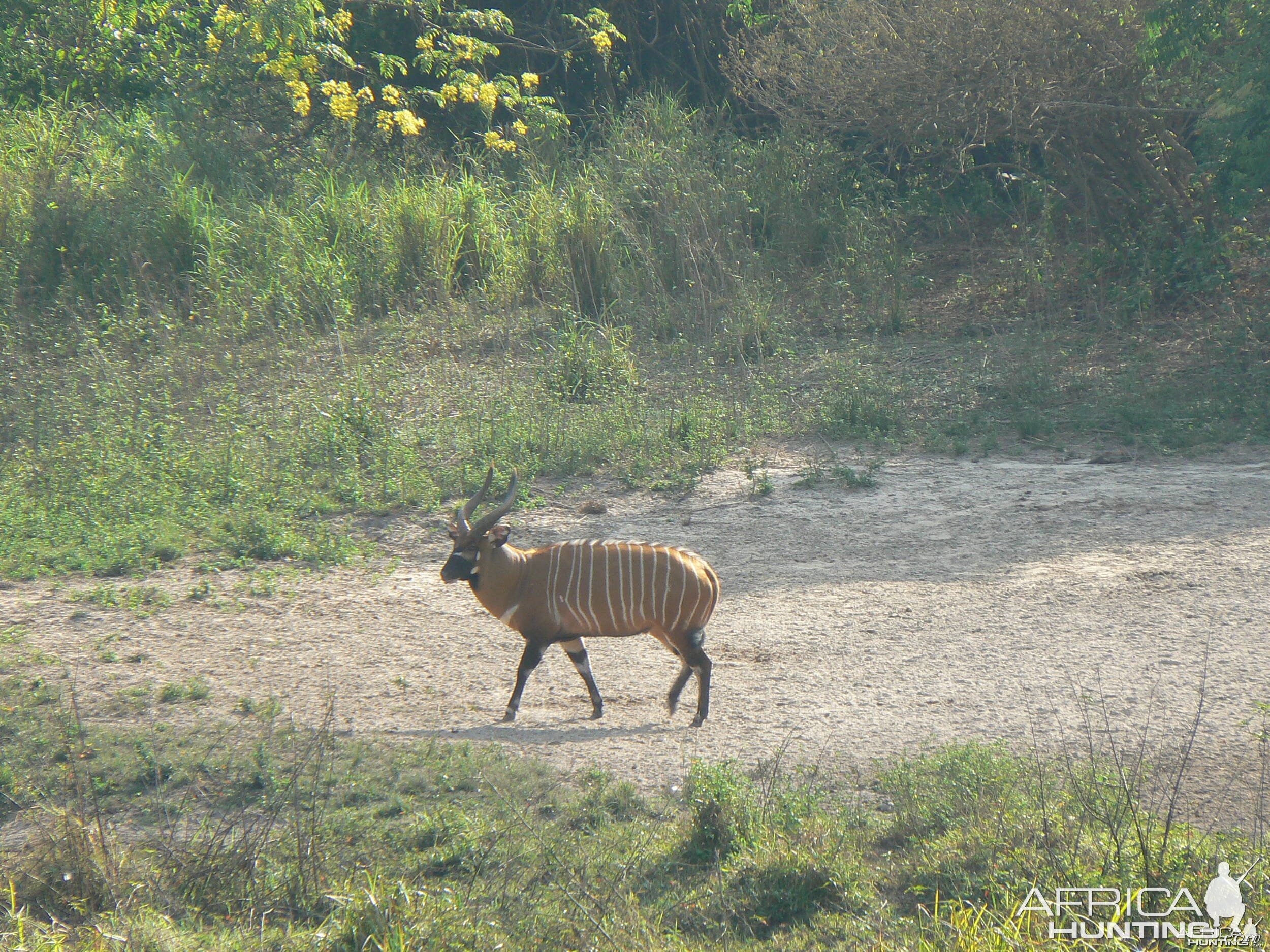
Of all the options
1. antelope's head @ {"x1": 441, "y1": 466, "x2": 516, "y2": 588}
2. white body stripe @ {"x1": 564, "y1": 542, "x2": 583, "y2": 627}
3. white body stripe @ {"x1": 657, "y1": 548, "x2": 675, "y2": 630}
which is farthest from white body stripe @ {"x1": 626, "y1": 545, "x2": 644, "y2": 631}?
antelope's head @ {"x1": 441, "y1": 466, "x2": 516, "y2": 588}

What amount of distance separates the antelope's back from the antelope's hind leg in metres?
0.08

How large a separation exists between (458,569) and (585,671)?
0.75 m

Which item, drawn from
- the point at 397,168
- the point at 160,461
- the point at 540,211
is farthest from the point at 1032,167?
the point at 160,461

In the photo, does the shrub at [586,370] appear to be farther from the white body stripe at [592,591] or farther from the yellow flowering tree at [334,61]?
the white body stripe at [592,591]

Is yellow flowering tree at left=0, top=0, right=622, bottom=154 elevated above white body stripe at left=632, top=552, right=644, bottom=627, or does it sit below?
above

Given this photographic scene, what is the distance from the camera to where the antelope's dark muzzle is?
220 inches

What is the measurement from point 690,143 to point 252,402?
7021mm

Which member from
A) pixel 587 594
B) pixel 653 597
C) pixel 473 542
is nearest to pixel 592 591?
pixel 587 594

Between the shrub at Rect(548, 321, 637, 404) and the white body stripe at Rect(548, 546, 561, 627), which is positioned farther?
the shrub at Rect(548, 321, 637, 404)

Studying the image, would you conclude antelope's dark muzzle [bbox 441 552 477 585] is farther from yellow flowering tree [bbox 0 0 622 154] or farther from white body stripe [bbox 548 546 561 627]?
yellow flowering tree [bbox 0 0 622 154]

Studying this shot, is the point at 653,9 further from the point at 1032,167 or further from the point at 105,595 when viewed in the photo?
the point at 105,595

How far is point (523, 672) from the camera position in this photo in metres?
5.55

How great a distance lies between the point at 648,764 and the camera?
5.02 meters

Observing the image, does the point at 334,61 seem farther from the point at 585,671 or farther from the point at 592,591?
the point at 585,671
